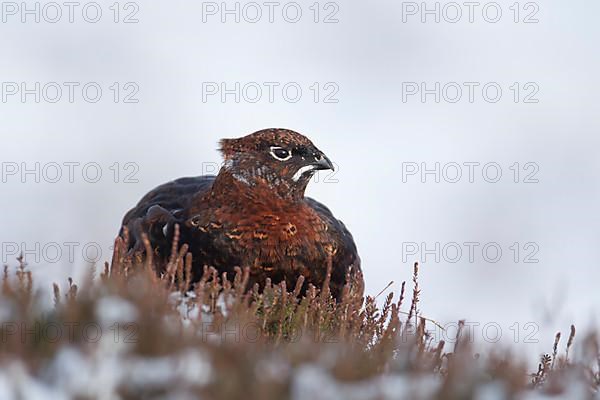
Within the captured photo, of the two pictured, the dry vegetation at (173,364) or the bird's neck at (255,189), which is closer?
the dry vegetation at (173,364)

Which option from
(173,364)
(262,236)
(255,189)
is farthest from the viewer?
(255,189)

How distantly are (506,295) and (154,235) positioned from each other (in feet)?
27.6

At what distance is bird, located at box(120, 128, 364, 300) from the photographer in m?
5.73

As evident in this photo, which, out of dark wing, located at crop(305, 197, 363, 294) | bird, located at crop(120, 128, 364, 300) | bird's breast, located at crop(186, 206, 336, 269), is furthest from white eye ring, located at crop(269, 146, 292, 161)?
dark wing, located at crop(305, 197, 363, 294)

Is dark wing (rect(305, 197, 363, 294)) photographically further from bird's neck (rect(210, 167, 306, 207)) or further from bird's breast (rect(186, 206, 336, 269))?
bird's neck (rect(210, 167, 306, 207))

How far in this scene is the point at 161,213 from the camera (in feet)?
19.8

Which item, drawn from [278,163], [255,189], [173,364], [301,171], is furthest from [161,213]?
[173,364]

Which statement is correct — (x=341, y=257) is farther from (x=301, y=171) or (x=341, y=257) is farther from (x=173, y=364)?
(x=173, y=364)

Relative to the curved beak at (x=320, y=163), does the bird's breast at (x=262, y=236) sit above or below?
below

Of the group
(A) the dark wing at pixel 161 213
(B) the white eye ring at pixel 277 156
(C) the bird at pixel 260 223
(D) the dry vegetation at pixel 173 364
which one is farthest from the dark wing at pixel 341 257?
(D) the dry vegetation at pixel 173 364

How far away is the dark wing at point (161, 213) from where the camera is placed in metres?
5.86

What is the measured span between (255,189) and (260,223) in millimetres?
289

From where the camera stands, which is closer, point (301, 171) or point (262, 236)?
point (262, 236)

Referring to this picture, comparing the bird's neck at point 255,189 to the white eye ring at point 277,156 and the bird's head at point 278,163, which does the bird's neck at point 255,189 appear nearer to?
the bird's head at point 278,163
